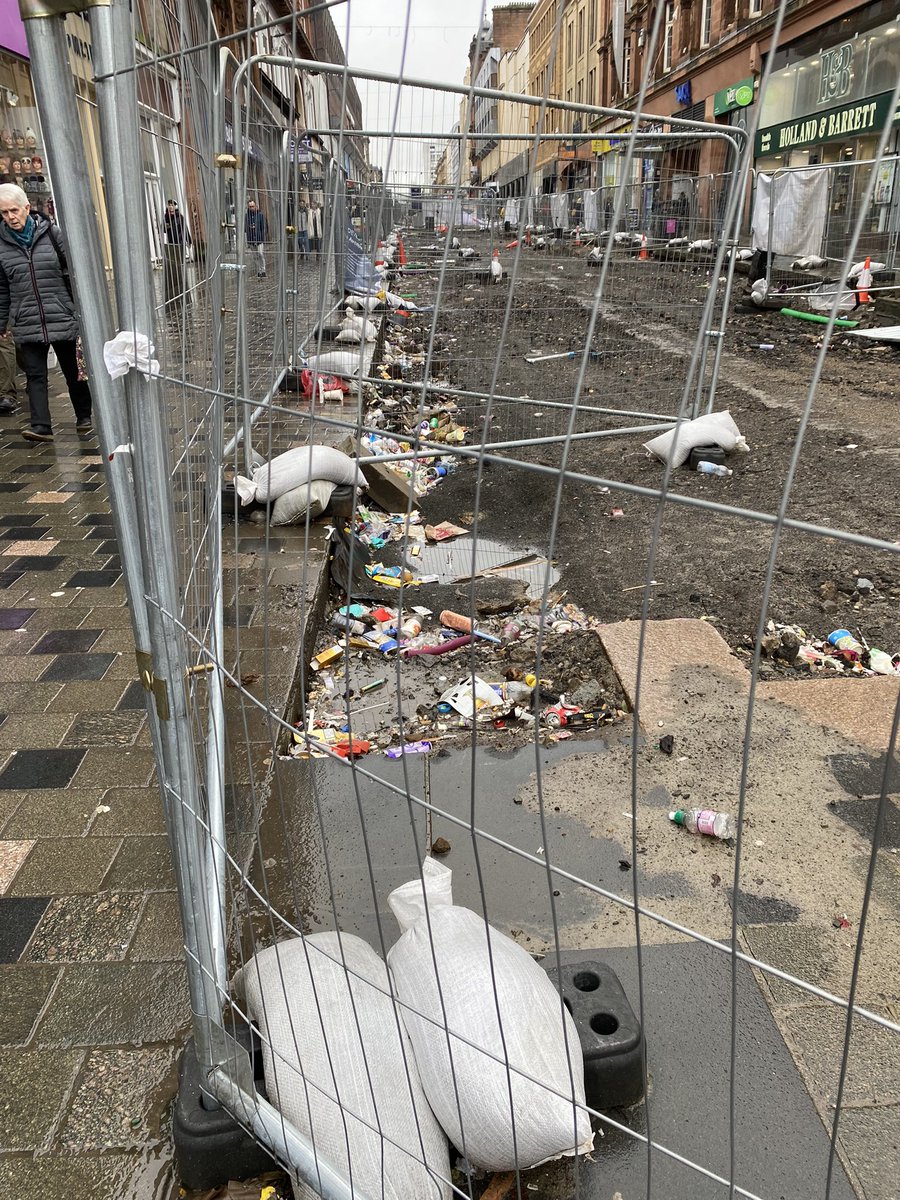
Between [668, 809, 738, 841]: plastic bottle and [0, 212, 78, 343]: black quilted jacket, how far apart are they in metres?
5.94

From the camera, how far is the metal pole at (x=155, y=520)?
121 cm

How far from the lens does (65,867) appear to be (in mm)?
2572

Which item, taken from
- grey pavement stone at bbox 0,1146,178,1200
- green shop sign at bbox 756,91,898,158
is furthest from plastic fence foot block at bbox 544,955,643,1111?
green shop sign at bbox 756,91,898,158

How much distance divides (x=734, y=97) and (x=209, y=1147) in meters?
26.3

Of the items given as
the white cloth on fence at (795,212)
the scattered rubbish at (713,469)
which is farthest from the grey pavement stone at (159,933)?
the white cloth on fence at (795,212)

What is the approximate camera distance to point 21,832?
2.73 meters

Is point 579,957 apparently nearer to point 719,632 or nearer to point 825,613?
point 719,632

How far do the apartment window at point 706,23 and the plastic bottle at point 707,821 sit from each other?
97.2 feet

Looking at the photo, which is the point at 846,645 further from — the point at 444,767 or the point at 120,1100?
the point at 120,1100

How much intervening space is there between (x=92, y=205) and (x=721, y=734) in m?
2.71

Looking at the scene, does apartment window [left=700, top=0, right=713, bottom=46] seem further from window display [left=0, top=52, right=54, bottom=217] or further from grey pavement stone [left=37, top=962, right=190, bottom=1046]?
grey pavement stone [left=37, top=962, right=190, bottom=1046]

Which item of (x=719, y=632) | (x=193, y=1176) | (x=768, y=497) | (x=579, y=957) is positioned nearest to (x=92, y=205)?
(x=193, y=1176)

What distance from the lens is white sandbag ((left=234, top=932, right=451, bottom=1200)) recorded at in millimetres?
1562

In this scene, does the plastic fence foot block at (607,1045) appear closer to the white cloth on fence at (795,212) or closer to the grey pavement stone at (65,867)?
the grey pavement stone at (65,867)
